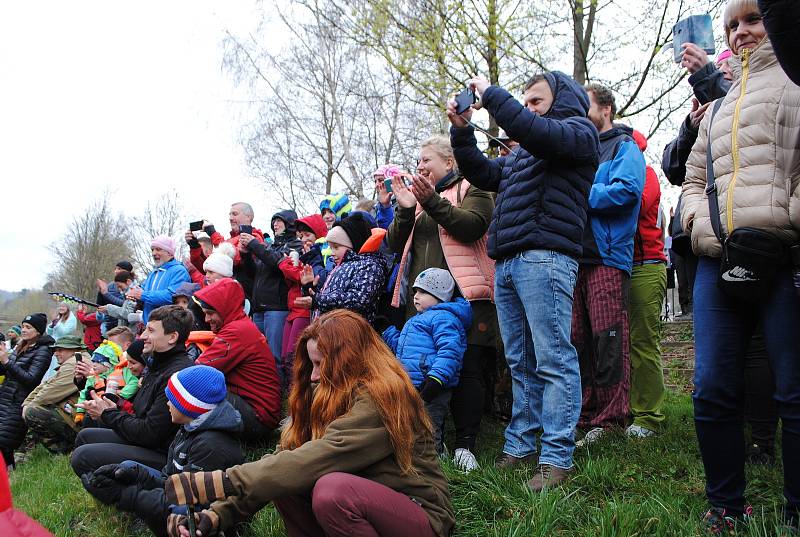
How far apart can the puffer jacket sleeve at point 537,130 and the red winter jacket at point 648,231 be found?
52.9 inches

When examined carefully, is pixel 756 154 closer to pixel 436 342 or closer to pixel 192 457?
pixel 436 342

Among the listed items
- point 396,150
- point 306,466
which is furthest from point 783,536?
point 396,150

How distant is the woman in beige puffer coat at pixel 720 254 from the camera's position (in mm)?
2623

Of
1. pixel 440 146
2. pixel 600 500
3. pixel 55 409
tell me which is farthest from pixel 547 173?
pixel 55 409

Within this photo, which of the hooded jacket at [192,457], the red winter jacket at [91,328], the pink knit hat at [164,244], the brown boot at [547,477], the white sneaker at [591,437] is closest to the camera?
the brown boot at [547,477]

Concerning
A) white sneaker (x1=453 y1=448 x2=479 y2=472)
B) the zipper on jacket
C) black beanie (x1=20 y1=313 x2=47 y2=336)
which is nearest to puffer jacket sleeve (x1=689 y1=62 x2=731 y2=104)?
the zipper on jacket

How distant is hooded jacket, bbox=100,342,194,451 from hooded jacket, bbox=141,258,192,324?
2611mm

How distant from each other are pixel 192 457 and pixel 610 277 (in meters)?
2.91

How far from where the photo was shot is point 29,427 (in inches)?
307

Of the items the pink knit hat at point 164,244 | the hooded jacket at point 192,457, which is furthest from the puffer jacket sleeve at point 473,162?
the pink knit hat at point 164,244

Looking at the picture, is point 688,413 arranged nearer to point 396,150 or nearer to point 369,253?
point 369,253

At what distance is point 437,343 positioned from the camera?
4.37 m

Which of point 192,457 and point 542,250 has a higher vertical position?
point 542,250

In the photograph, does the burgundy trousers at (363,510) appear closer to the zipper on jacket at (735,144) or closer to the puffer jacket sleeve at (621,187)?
the zipper on jacket at (735,144)
